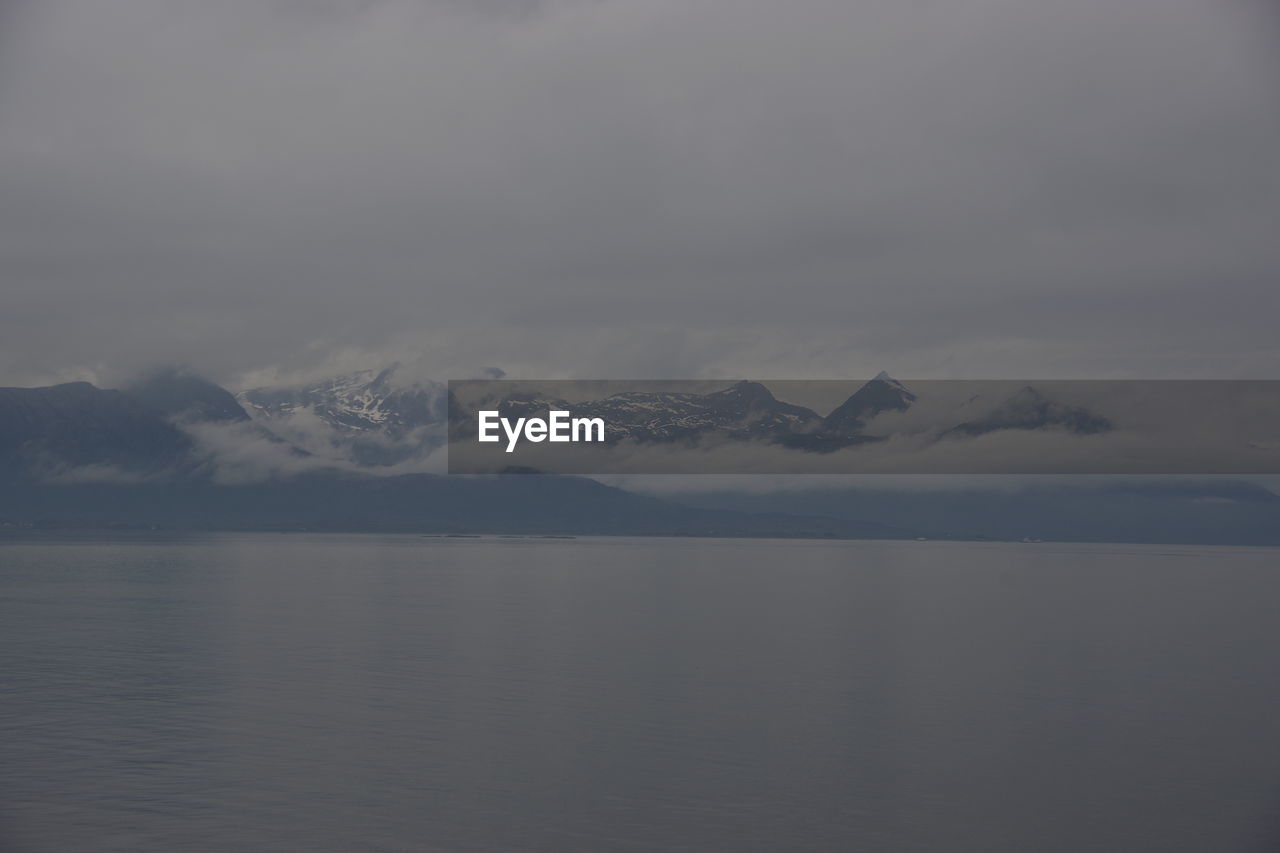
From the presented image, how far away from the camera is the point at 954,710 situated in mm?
66438

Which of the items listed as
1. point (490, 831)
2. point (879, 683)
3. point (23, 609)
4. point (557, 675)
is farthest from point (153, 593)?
point (490, 831)

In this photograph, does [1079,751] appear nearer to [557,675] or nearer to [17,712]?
[557,675]

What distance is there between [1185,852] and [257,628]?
8818 centimetres

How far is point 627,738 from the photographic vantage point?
5691cm

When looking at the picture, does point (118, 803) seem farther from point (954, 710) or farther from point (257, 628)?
point (257, 628)

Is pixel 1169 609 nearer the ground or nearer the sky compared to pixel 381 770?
nearer the ground

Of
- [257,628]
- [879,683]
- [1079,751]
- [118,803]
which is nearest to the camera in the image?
[118,803]

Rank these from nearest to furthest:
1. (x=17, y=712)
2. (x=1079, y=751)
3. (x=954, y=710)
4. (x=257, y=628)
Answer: (x=1079, y=751) < (x=17, y=712) < (x=954, y=710) < (x=257, y=628)

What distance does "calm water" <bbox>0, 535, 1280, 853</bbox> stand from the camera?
1666 inches

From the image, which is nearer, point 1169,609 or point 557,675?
point 557,675

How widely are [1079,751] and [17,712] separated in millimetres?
55085

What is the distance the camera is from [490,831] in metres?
41.6

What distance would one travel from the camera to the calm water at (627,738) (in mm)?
42312

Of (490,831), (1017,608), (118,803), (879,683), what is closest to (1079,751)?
(879,683)
